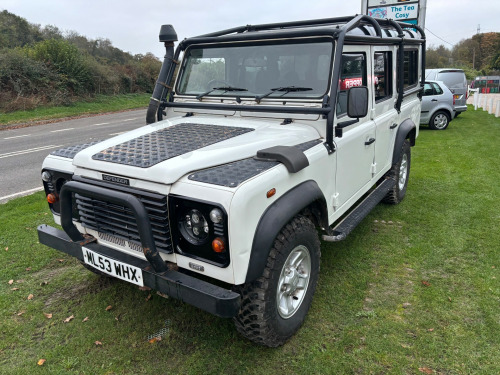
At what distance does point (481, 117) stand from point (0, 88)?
22.4m

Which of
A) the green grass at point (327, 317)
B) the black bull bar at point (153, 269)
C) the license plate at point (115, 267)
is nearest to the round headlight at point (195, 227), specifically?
the black bull bar at point (153, 269)

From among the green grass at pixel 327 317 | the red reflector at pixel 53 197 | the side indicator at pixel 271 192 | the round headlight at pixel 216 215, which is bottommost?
the green grass at pixel 327 317

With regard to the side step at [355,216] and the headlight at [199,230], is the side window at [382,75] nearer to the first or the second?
the side step at [355,216]

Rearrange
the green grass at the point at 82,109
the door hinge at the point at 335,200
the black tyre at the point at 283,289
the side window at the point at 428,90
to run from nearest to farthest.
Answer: the black tyre at the point at 283,289
the door hinge at the point at 335,200
the side window at the point at 428,90
the green grass at the point at 82,109

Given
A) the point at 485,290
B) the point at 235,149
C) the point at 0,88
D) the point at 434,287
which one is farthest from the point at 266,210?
the point at 0,88

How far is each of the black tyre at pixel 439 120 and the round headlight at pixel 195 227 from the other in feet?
40.6

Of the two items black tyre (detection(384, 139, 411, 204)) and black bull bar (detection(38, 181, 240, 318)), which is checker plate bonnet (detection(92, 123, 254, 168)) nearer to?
black bull bar (detection(38, 181, 240, 318))

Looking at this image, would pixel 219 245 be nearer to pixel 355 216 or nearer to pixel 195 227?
pixel 195 227

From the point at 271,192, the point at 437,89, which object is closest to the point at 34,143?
the point at 271,192

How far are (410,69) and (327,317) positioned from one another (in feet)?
13.2

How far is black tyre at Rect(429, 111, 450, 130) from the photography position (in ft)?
42.2

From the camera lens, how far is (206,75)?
417 cm

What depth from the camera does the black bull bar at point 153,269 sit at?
238cm

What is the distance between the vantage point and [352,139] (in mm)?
3805
